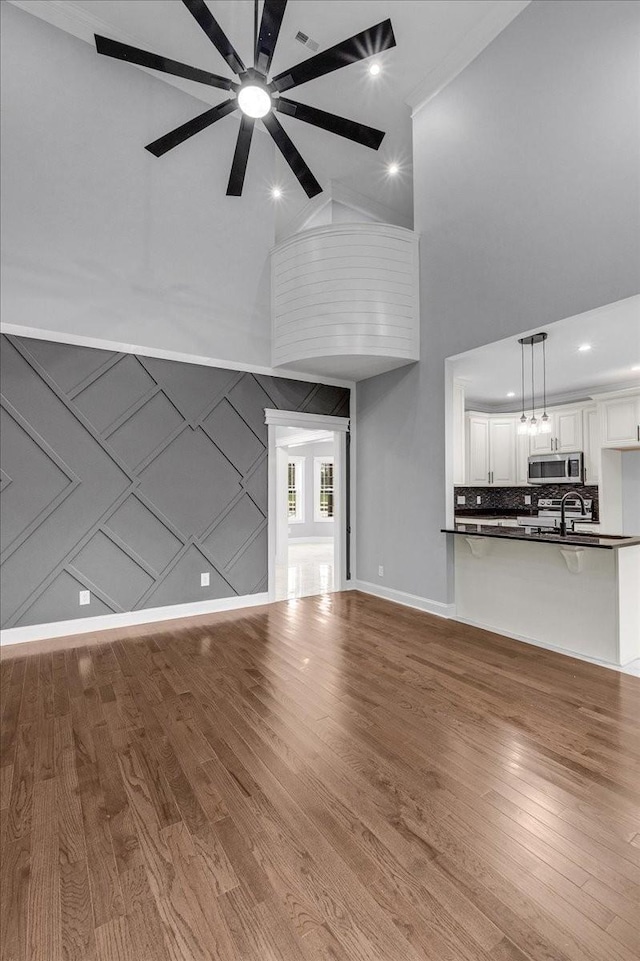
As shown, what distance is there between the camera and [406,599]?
502 centimetres

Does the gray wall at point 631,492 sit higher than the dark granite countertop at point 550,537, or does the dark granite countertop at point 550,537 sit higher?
the gray wall at point 631,492

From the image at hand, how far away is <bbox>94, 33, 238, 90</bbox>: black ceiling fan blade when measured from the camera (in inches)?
109

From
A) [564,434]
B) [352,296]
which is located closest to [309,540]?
[564,434]

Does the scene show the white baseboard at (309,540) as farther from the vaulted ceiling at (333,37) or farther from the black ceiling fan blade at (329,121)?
the black ceiling fan blade at (329,121)

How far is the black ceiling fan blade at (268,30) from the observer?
2.53 metres

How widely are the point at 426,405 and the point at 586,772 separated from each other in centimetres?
347

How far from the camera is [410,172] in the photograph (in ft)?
19.7

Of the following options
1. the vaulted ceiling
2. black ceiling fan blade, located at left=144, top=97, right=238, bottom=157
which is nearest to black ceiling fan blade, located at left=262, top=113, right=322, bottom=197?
black ceiling fan blade, located at left=144, top=97, right=238, bottom=157

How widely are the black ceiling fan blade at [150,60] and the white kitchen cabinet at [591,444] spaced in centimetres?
555

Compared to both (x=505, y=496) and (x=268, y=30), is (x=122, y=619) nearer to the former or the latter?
(x=268, y=30)

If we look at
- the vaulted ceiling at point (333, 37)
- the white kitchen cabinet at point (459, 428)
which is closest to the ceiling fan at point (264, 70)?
the vaulted ceiling at point (333, 37)

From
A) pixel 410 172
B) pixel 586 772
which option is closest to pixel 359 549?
pixel 586 772

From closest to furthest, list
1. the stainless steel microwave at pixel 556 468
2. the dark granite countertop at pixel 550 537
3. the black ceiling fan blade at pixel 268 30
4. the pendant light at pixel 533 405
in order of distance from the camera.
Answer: the black ceiling fan blade at pixel 268 30
the dark granite countertop at pixel 550 537
the pendant light at pixel 533 405
the stainless steel microwave at pixel 556 468

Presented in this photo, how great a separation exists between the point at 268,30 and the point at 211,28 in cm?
35
